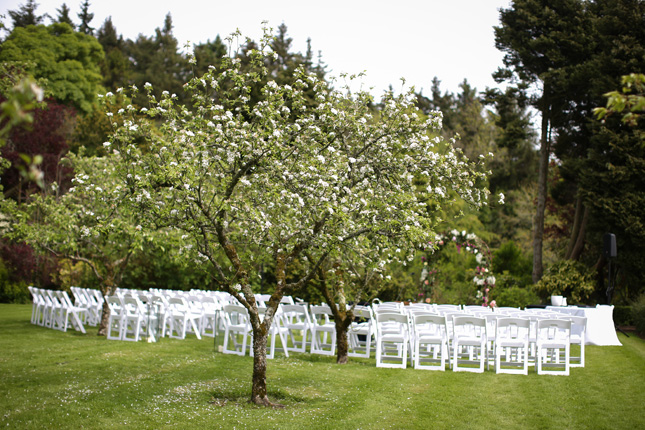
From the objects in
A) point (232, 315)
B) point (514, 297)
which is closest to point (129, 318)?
point (232, 315)

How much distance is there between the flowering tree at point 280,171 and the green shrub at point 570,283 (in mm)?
13623

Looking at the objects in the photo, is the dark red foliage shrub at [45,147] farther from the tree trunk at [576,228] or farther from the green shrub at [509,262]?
the tree trunk at [576,228]

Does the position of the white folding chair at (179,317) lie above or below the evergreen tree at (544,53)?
below

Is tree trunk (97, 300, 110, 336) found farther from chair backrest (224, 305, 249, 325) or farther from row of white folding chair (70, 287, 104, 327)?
chair backrest (224, 305, 249, 325)

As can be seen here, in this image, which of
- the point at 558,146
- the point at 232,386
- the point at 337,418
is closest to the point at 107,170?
the point at 232,386

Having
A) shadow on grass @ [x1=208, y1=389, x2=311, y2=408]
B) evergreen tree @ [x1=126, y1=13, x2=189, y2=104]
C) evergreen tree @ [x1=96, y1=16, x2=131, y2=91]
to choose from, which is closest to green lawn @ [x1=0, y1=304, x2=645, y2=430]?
shadow on grass @ [x1=208, y1=389, x2=311, y2=408]

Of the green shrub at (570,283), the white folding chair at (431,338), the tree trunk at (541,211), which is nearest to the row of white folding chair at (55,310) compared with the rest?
the white folding chair at (431,338)

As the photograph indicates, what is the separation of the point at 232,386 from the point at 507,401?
3397 millimetres

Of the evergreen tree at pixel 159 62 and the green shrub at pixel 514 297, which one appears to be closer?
the green shrub at pixel 514 297

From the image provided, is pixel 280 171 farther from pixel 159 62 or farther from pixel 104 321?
pixel 159 62

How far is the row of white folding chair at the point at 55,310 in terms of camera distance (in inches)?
525

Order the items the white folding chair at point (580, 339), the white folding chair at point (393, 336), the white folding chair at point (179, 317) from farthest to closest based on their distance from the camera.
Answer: the white folding chair at point (179, 317) < the white folding chair at point (580, 339) < the white folding chair at point (393, 336)

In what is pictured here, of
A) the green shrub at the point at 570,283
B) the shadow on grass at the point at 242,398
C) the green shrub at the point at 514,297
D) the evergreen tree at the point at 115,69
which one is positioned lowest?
the shadow on grass at the point at 242,398

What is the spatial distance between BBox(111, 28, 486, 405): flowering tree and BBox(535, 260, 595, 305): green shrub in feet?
44.7
